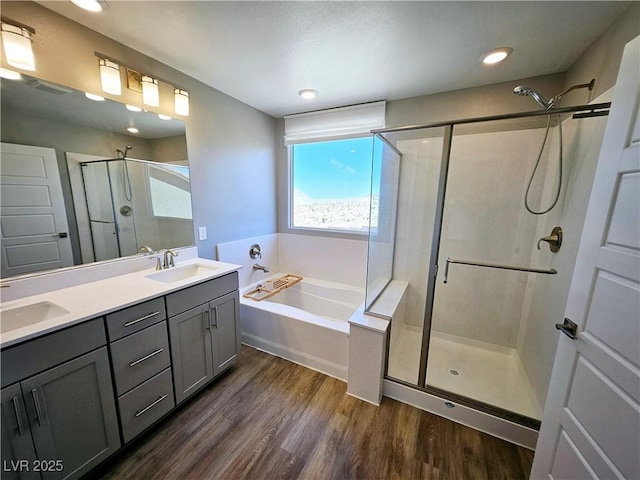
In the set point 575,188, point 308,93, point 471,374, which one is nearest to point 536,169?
point 575,188

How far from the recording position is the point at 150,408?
143cm

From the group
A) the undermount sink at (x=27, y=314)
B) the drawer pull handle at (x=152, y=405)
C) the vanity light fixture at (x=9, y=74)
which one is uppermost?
the vanity light fixture at (x=9, y=74)

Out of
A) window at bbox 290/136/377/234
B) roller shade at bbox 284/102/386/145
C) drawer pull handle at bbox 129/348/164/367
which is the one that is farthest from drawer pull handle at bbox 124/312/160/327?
roller shade at bbox 284/102/386/145

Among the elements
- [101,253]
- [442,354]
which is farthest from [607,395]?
[101,253]

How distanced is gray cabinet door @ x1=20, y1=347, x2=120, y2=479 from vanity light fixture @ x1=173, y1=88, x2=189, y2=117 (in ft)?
5.90

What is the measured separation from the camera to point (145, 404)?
141cm

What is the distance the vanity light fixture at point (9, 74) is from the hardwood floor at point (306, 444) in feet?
6.91

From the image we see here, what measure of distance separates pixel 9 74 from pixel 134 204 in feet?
2.78

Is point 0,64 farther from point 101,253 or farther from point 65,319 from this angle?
point 65,319

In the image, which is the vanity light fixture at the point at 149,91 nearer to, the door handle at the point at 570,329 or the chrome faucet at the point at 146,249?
the chrome faucet at the point at 146,249

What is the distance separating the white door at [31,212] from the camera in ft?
4.10

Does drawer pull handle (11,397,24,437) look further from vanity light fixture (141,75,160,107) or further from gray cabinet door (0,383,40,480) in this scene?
vanity light fixture (141,75,160,107)

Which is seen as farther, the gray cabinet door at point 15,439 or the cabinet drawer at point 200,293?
the cabinet drawer at point 200,293

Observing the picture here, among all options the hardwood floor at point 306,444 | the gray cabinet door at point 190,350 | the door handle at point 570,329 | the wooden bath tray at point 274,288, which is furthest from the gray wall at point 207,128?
the door handle at point 570,329
